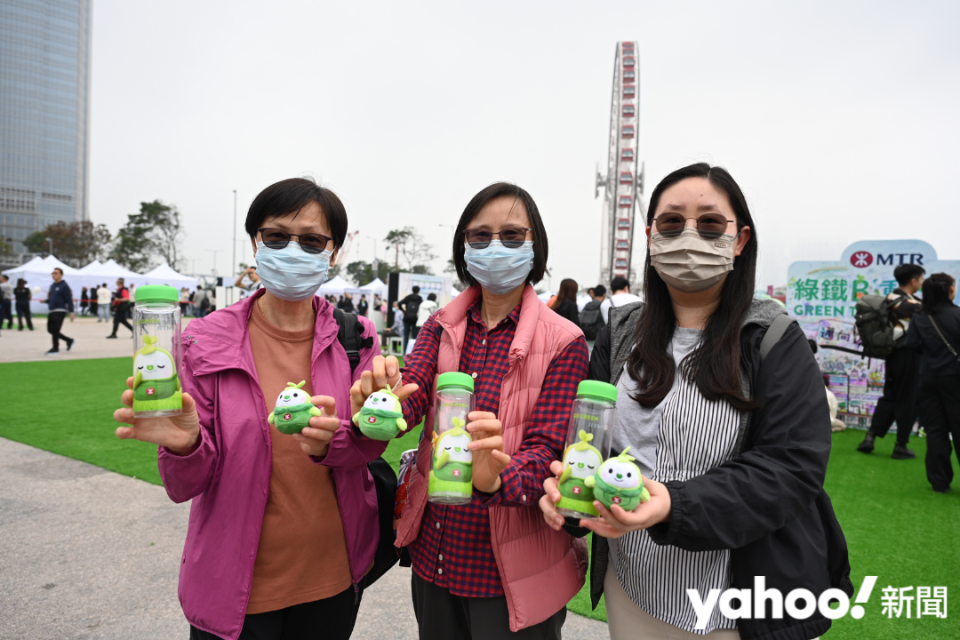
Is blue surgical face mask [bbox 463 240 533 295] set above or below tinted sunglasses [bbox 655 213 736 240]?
below

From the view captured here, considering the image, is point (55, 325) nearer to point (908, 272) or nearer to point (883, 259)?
point (908, 272)

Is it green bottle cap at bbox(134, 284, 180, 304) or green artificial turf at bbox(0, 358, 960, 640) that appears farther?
green artificial turf at bbox(0, 358, 960, 640)

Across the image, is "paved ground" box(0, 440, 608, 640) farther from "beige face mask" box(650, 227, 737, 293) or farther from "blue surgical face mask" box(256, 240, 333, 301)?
"beige face mask" box(650, 227, 737, 293)

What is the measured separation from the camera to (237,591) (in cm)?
175

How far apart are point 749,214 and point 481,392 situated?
106 centimetres

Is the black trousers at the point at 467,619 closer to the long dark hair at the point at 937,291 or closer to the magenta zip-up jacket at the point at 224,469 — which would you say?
the magenta zip-up jacket at the point at 224,469

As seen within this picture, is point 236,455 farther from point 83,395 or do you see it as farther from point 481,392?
point 83,395

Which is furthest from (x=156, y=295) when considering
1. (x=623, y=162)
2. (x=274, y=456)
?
(x=623, y=162)

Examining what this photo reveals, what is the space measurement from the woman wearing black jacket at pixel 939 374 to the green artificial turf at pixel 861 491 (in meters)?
0.36

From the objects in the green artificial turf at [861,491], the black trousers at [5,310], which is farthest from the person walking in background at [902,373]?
the black trousers at [5,310]

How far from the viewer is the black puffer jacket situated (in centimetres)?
131

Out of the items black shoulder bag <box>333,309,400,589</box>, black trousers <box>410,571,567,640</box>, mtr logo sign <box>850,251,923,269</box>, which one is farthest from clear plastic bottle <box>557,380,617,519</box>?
mtr logo sign <box>850,251,923,269</box>

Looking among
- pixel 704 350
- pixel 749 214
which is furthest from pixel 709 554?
pixel 749 214

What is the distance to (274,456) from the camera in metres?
1.86
